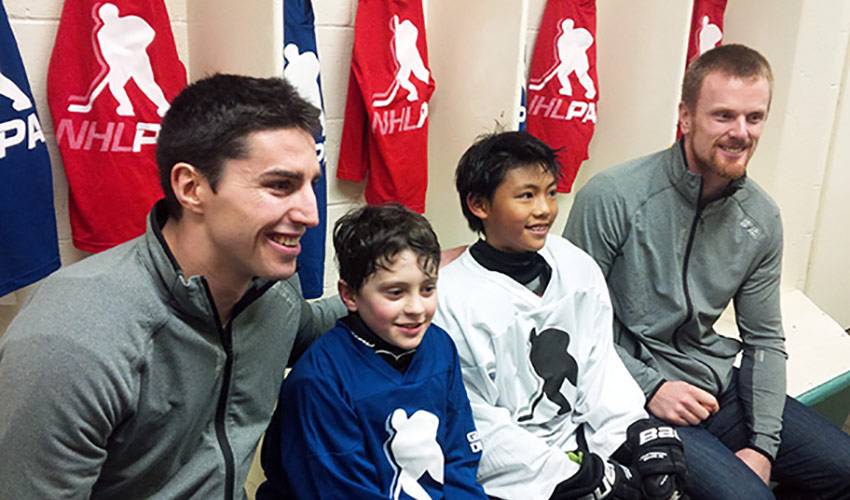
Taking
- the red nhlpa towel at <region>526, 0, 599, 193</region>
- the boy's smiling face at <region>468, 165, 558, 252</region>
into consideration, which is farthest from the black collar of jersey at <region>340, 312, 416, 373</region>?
the red nhlpa towel at <region>526, 0, 599, 193</region>

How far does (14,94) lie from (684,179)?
137 cm

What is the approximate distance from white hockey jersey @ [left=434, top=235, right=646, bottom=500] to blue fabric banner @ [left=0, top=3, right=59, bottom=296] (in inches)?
30.4

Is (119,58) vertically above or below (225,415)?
above

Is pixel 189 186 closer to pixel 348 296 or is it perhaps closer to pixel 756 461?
pixel 348 296

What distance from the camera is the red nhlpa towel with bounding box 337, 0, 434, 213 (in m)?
2.08

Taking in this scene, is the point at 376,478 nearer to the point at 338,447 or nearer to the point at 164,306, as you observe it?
the point at 338,447

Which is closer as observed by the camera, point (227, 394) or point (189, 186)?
point (189, 186)

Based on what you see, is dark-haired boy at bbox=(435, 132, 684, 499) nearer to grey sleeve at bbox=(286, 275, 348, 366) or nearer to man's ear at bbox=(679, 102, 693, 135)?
grey sleeve at bbox=(286, 275, 348, 366)

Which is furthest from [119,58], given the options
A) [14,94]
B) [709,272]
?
[709,272]

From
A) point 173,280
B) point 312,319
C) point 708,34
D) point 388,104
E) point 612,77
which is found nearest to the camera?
point 173,280

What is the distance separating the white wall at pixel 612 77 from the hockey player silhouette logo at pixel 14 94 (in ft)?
0.47

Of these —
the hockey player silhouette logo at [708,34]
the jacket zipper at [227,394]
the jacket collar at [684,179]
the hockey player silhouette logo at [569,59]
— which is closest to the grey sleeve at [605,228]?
the jacket collar at [684,179]

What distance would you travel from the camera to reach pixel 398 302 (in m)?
1.32

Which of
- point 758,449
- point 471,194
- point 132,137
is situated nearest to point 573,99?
point 471,194
